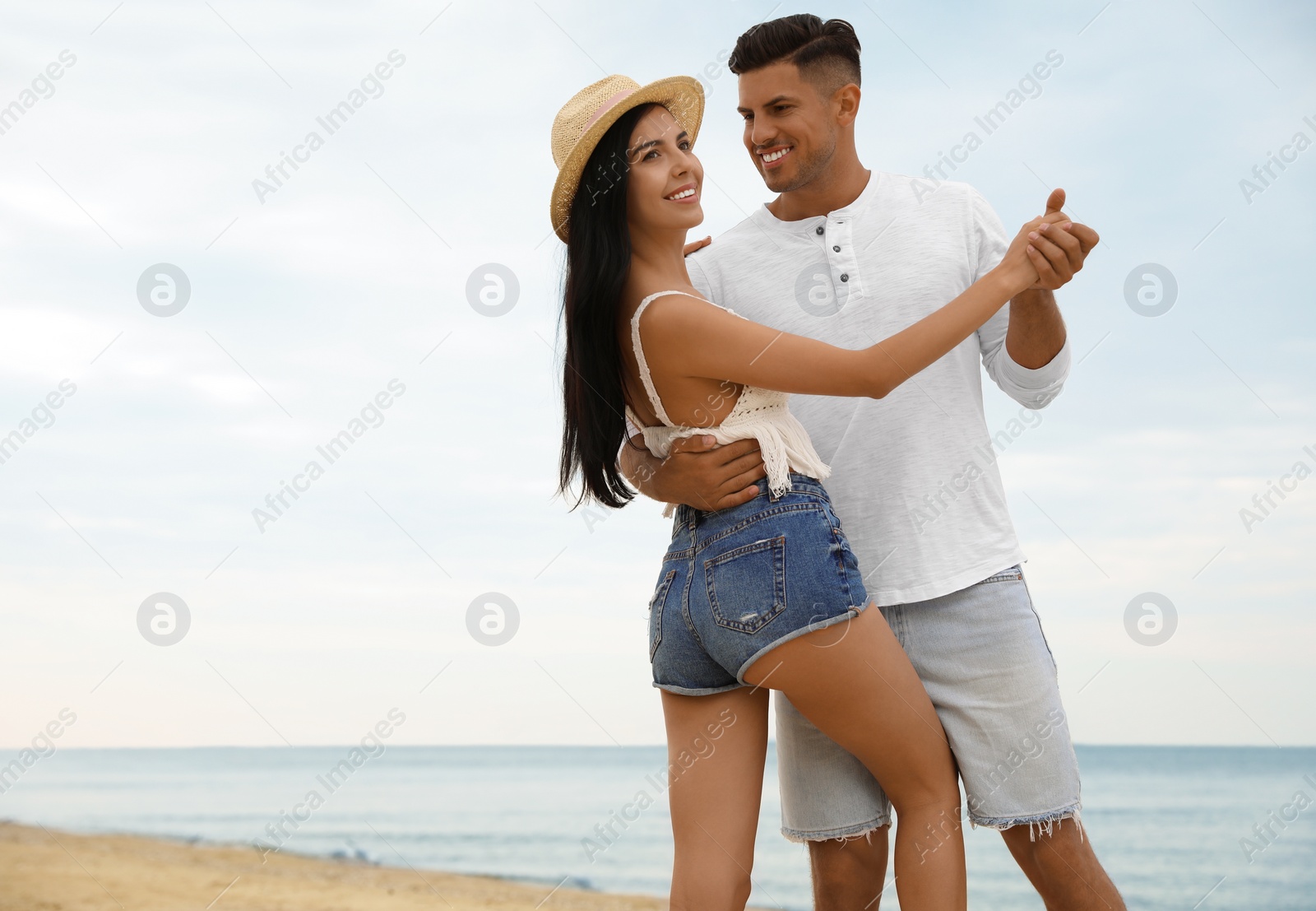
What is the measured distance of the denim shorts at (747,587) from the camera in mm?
1801

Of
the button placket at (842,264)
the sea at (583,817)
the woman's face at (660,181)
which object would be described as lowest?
the sea at (583,817)

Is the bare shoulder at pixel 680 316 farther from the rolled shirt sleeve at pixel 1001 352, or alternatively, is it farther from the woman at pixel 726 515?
the rolled shirt sleeve at pixel 1001 352

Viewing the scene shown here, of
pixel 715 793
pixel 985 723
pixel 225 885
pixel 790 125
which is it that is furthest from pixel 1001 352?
pixel 225 885

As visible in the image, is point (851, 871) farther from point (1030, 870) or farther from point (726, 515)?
point (726, 515)

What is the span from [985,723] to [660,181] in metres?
1.30

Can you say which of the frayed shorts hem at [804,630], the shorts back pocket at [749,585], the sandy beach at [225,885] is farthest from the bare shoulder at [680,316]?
the sandy beach at [225,885]

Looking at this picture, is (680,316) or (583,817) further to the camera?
(583,817)

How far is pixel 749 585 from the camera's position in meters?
1.82

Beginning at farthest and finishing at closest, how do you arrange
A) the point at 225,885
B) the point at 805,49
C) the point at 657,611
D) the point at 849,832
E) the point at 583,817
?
the point at 583,817 → the point at 225,885 → the point at 805,49 → the point at 849,832 → the point at 657,611

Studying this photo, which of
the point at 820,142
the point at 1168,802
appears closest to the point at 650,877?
the point at 820,142

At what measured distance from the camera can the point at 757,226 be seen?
8.24 ft

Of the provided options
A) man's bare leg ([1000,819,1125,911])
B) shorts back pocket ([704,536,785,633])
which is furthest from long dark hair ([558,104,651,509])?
man's bare leg ([1000,819,1125,911])

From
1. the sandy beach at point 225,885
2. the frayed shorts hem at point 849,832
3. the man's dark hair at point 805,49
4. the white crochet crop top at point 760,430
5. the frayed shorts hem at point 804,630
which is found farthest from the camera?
the sandy beach at point 225,885

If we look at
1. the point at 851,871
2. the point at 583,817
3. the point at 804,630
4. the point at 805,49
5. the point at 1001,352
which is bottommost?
the point at 583,817
